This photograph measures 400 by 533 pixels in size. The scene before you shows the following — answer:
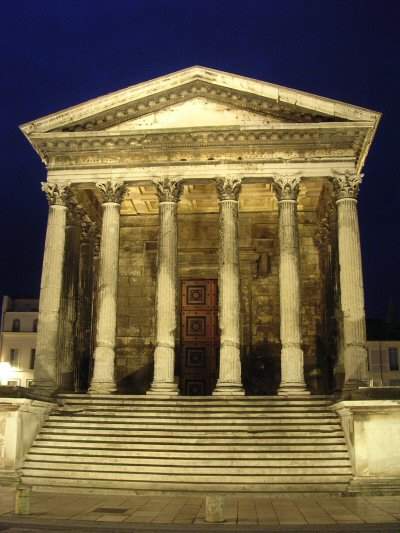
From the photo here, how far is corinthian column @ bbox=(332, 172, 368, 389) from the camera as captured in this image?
18375 mm

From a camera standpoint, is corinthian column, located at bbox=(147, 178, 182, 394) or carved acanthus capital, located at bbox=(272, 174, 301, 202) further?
carved acanthus capital, located at bbox=(272, 174, 301, 202)

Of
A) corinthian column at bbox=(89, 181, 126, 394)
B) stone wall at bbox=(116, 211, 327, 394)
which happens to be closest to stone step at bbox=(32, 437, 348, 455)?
corinthian column at bbox=(89, 181, 126, 394)

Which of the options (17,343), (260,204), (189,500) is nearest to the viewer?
(189,500)

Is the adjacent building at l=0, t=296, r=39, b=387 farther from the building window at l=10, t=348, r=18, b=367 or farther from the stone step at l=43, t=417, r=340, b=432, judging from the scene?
the stone step at l=43, t=417, r=340, b=432

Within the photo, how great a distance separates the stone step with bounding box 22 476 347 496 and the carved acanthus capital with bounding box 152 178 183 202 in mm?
9375

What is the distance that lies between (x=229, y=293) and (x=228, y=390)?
3011 millimetres

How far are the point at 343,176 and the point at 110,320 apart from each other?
886 centimetres

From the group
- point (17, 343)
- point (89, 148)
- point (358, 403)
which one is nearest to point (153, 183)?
point (89, 148)

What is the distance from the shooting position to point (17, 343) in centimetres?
4988

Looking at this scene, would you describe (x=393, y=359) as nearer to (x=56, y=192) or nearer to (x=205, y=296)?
(x=205, y=296)

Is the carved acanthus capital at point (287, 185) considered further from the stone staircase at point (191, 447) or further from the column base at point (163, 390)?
the column base at point (163, 390)

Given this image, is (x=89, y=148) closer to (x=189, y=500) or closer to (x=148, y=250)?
(x=148, y=250)

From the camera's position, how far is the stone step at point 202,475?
14500 millimetres

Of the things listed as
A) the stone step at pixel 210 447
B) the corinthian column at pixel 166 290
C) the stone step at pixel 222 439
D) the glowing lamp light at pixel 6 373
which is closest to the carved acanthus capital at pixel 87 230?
the corinthian column at pixel 166 290
